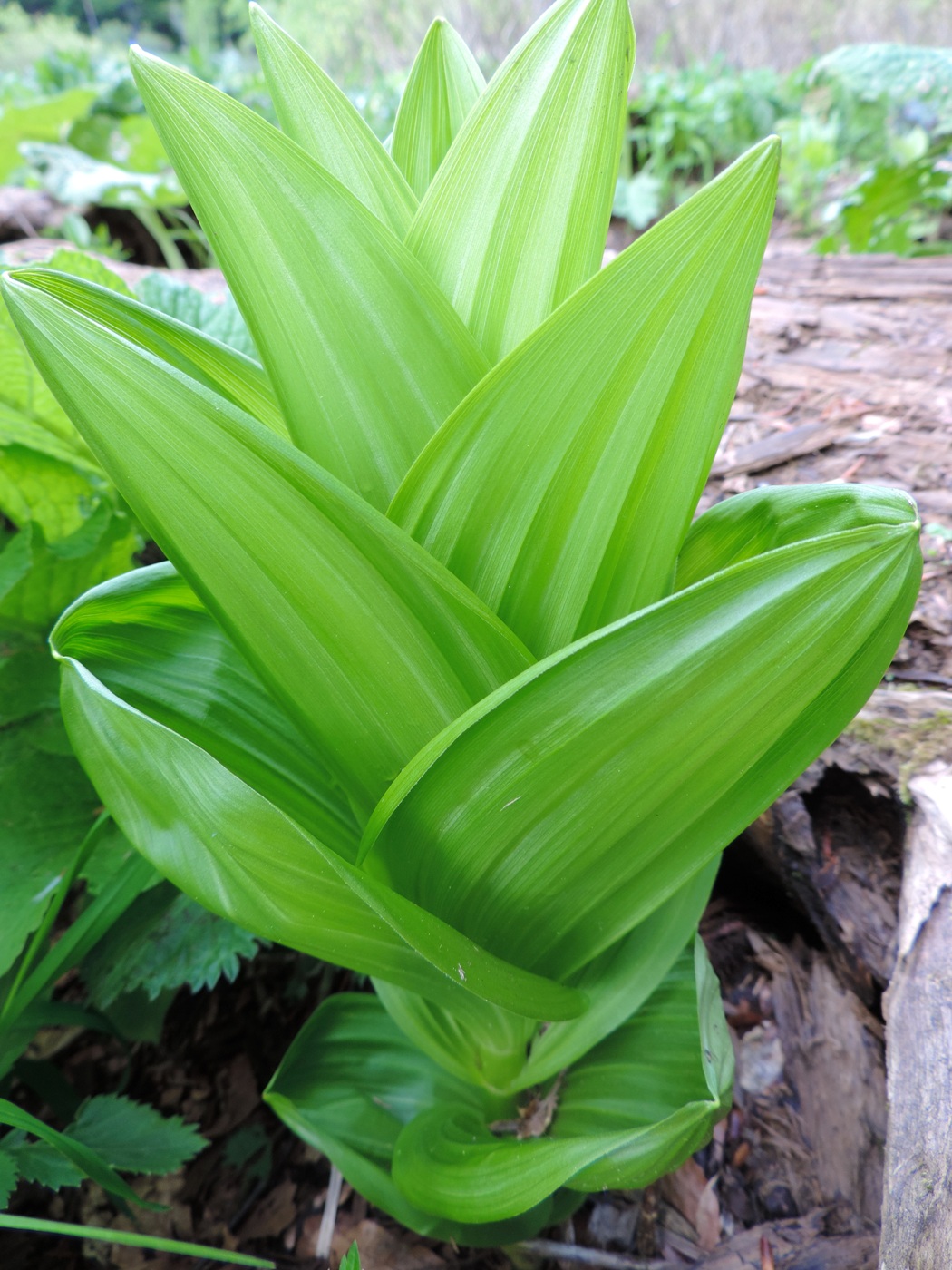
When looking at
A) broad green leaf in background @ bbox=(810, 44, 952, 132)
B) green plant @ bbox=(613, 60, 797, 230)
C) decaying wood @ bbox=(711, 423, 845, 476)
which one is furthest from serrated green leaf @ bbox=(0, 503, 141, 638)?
green plant @ bbox=(613, 60, 797, 230)

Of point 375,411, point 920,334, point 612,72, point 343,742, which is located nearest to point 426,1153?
point 343,742

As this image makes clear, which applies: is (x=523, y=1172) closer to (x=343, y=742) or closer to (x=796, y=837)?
(x=343, y=742)

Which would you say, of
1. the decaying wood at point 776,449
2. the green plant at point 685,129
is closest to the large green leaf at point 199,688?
the decaying wood at point 776,449

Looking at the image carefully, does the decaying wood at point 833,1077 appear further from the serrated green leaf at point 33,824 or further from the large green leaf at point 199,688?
the serrated green leaf at point 33,824

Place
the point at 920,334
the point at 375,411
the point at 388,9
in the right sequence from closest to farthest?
the point at 375,411 < the point at 920,334 < the point at 388,9

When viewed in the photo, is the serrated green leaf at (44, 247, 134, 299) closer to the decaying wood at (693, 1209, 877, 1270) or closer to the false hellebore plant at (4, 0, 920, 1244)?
the false hellebore plant at (4, 0, 920, 1244)

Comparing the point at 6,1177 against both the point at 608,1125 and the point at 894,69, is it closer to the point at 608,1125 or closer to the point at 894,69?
the point at 608,1125

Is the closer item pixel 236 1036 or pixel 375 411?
pixel 375 411
